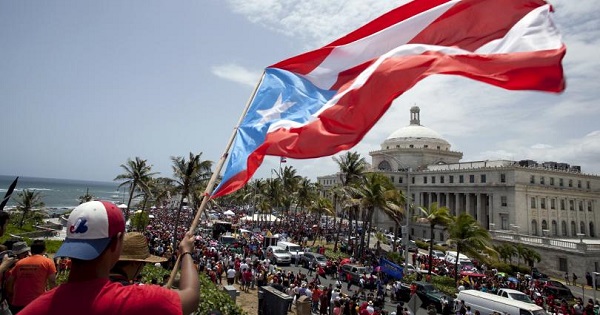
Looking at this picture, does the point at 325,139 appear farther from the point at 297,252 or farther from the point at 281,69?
the point at 297,252

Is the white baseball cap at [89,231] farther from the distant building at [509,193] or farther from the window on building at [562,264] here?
the distant building at [509,193]

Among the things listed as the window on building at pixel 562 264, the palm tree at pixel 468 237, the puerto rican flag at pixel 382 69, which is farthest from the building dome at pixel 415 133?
the puerto rican flag at pixel 382 69

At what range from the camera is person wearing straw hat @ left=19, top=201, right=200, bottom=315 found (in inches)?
76.6

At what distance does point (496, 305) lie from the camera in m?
19.9

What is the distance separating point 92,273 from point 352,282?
2619 cm

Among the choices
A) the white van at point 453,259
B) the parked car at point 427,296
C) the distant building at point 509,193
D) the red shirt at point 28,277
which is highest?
the distant building at point 509,193

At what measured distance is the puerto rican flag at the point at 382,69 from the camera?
4.39 m

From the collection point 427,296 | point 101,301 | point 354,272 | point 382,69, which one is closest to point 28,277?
point 101,301

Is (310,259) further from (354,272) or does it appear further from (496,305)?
(496,305)

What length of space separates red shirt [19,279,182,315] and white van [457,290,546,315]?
71.2ft

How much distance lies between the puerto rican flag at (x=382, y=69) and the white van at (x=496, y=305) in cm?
1875

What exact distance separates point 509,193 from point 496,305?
157ft

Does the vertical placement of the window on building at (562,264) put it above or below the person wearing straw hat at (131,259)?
below

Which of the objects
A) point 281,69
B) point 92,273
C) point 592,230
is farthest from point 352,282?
point 592,230
